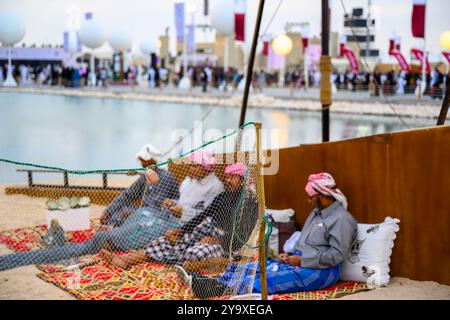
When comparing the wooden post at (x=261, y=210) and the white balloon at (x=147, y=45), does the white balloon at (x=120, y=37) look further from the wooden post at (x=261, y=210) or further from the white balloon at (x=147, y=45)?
the wooden post at (x=261, y=210)

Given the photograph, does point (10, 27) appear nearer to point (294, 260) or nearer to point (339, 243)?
point (294, 260)

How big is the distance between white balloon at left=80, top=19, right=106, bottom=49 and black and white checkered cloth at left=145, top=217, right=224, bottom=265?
2102cm

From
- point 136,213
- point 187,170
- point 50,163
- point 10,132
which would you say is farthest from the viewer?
point 10,132

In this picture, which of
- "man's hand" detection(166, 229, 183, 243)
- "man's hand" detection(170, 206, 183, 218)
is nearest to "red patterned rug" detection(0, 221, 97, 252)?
"man's hand" detection(170, 206, 183, 218)

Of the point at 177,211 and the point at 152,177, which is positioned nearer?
the point at 177,211

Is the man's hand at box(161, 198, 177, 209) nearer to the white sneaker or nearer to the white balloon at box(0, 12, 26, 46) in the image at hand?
the white sneaker

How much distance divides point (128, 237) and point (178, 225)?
45cm

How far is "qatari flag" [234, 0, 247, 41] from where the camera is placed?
2284 cm

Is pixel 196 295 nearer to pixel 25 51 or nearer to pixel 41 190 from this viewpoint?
pixel 41 190

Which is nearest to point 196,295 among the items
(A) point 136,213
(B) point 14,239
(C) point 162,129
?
(A) point 136,213

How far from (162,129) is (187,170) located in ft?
36.1

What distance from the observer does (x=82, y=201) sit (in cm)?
621

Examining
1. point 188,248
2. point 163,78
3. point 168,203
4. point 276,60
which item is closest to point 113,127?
point 168,203

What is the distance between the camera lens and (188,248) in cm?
507
